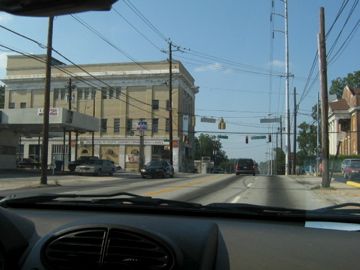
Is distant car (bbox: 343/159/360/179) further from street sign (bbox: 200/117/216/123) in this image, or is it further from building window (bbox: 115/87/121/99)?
building window (bbox: 115/87/121/99)

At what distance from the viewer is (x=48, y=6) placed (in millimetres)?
2674

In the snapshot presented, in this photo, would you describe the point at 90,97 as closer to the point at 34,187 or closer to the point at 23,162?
the point at 23,162

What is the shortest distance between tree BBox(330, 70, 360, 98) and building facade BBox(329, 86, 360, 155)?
20.3 meters

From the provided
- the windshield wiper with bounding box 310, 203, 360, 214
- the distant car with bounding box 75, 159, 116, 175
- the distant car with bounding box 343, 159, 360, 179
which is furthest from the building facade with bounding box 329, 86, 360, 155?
the windshield wiper with bounding box 310, 203, 360, 214

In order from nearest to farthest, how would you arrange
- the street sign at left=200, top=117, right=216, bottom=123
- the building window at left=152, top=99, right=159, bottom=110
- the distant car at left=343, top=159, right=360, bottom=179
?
Result: the distant car at left=343, top=159, right=360, bottom=179 → the street sign at left=200, top=117, right=216, bottom=123 → the building window at left=152, top=99, right=159, bottom=110

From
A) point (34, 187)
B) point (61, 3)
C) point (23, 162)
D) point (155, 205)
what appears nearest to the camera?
point (61, 3)

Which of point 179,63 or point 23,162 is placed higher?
point 179,63

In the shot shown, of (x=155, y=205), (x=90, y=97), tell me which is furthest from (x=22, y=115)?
(x=155, y=205)

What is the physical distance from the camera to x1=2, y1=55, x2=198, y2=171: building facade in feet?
260

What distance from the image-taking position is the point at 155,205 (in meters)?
4.61

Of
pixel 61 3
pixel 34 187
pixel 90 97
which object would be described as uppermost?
pixel 90 97

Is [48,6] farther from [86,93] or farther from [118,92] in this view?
[86,93]

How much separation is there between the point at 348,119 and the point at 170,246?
6950 centimetres

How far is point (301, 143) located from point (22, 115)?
69045mm
